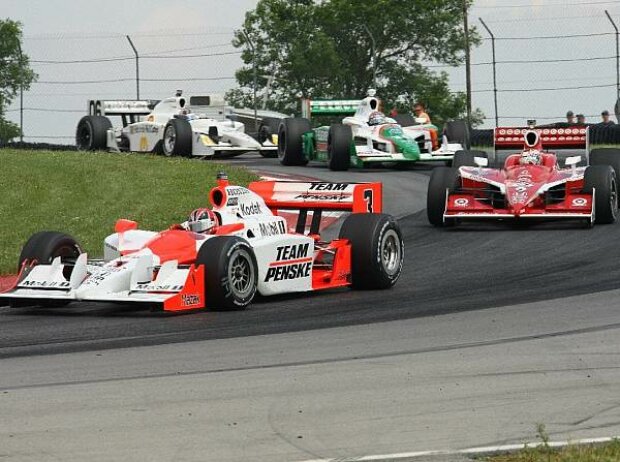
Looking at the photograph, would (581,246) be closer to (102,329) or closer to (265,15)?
(102,329)

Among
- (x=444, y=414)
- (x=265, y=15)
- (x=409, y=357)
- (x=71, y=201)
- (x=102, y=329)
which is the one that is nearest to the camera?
(x=444, y=414)

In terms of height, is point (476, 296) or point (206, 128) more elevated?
point (206, 128)

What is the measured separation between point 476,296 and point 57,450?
681cm

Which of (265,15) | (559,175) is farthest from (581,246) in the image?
(265,15)

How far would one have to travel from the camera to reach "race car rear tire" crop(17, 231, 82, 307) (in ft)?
41.9

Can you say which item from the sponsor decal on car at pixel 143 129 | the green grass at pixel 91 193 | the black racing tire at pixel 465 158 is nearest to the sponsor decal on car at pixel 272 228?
the green grass at pixel 91 193

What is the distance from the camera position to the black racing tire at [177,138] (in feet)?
102

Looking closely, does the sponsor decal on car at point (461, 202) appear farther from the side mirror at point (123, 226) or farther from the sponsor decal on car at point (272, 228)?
the side mirror at point (123, 226)

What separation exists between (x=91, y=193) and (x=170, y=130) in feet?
30.2

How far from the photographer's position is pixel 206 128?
3294 cm

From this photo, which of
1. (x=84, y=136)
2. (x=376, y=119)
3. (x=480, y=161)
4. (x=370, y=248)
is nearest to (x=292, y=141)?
(x=376, y=119)

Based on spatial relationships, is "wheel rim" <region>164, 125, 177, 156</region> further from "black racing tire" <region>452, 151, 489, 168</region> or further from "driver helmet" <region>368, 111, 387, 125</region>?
"black racing tire" <region>452, 151, 489, 168</region>

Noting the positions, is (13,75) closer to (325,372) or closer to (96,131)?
(96,131)

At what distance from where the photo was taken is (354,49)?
52.4 metres
